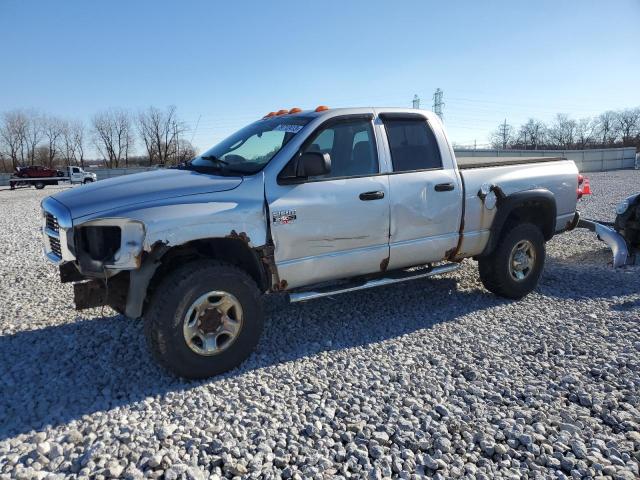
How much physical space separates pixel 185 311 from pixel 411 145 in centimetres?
267

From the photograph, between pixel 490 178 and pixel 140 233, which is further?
pixel 490 178

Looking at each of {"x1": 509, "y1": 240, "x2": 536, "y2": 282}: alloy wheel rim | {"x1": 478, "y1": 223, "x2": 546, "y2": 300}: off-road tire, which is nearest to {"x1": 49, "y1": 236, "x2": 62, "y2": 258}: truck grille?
{"x1": 478, "y1": 223, "x2": 546, "y2": 300}: off-road tire

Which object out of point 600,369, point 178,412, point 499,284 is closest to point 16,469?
point 178,412

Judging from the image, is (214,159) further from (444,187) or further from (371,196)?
(444,187)

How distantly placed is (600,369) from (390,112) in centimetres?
284

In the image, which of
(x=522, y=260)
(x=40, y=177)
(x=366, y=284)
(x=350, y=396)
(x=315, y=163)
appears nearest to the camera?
(x=350, y=396)

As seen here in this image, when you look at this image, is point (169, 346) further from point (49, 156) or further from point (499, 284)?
point (49, 156)

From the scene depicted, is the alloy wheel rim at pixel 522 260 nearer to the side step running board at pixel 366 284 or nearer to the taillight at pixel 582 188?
the side step running board at pixel 366 284

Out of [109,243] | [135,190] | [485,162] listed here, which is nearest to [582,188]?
[485,162]

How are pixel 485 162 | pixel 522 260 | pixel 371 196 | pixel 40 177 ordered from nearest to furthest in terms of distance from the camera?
pixel 371 196 → pixel 485 162 → pixel 522 260 → pixel 40 177

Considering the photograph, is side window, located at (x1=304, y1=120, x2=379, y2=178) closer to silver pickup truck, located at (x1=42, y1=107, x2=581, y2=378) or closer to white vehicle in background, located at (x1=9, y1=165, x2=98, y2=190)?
→ silver pickup truck, located at (x1=42, y1=107, x2=581, y2=378)

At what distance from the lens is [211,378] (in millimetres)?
3574

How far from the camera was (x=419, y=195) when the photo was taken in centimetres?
443

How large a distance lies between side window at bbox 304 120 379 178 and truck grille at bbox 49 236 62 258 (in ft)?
6.92
